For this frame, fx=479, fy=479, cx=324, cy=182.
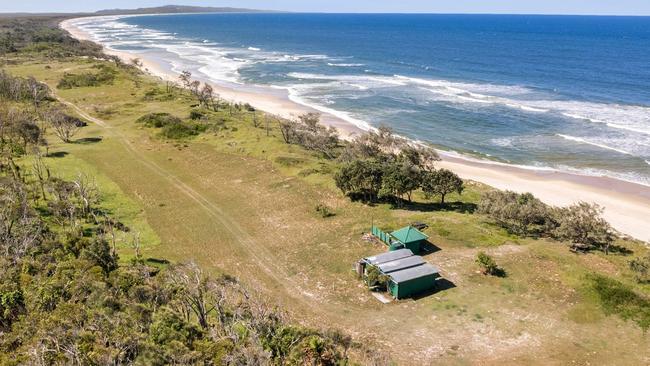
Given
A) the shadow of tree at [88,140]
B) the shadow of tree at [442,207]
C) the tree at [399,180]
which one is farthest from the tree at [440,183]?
the shadow of tree at [88,140]

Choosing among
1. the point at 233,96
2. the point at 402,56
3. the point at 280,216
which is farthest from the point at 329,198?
the point at 402,56

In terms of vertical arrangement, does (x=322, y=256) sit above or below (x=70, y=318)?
below

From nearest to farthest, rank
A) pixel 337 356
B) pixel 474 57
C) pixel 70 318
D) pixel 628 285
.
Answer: pixel 70 318 → pixel 337 356 → pixel 628 285 → pixel 474 57

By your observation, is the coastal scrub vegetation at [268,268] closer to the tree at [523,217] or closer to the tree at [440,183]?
the tree at [523,217]

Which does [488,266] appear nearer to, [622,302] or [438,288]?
[438,288]

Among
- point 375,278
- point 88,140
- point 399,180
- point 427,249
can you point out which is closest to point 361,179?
point 399,180

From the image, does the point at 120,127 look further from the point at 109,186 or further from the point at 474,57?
the point at 474,57
